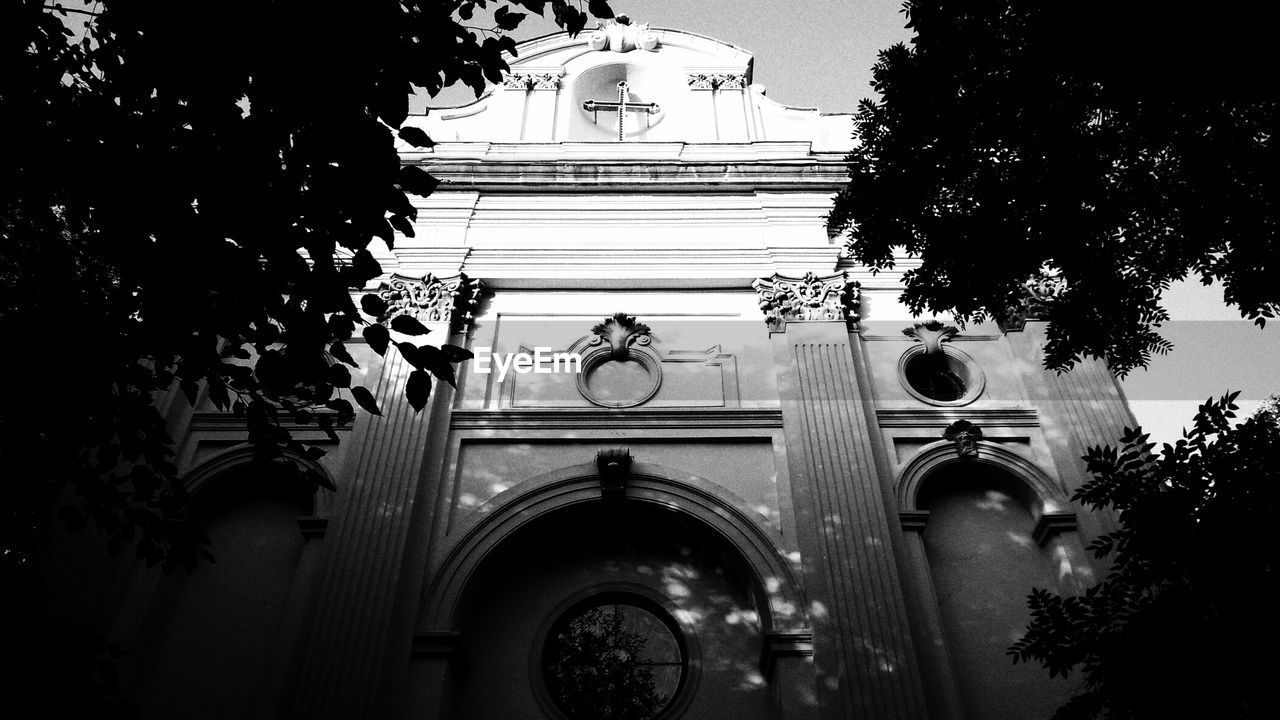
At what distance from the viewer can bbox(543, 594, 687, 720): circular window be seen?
9.88 metres

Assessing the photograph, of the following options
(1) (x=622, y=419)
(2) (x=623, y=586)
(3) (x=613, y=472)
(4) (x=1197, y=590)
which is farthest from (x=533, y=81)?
(4) (x=1197, y=590)

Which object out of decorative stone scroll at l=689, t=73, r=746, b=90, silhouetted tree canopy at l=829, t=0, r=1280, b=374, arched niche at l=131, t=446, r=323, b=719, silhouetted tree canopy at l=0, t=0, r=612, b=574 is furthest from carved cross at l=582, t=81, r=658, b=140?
silhouetted tree canopy at l=0, t=0, r=612, b=574

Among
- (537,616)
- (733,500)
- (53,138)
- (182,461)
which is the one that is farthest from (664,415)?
(53,138)

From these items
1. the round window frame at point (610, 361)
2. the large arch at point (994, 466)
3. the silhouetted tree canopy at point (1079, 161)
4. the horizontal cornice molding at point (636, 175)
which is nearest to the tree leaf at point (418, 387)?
the silhouetted tree canopy at point (1079, 161)

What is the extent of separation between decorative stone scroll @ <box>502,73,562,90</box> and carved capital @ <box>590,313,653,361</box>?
18.3 feet

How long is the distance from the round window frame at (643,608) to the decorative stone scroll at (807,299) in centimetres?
392

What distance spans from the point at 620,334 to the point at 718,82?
608cm

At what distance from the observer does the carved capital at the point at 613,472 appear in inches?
415

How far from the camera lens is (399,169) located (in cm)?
480

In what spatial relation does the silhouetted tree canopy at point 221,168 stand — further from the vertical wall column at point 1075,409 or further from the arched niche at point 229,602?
the vertical wall column at point 1075,409

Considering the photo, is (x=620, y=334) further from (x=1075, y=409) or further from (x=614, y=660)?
(x=1075, y=409)

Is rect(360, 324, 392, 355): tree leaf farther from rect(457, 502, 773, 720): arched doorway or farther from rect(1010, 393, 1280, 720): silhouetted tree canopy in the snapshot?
rect(457, 502, 773, 720): arched doorway

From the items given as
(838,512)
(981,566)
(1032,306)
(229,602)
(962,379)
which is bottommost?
(229,602)

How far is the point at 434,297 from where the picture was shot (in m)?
12.3
